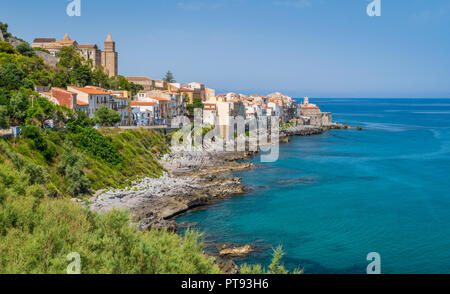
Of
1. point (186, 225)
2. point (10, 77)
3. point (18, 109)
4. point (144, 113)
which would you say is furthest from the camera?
point (144, 113)

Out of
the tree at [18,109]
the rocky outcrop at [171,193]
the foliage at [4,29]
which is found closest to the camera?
the rocky outcrop at [171,193]

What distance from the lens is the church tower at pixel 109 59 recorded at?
2761 inches

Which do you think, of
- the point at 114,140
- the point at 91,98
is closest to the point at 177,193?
the point at 114,140

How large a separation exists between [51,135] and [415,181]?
3210 centimetres

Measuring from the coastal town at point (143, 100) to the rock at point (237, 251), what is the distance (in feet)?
78.6

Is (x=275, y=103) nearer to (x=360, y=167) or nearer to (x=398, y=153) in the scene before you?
(x=398, y=153)

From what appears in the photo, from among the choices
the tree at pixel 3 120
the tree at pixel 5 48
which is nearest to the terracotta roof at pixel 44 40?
the tree at pixel 5 48

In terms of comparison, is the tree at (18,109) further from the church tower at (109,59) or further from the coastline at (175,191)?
the church tower at (109,59)

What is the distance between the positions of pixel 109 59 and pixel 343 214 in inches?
2071

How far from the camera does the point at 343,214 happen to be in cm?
2945

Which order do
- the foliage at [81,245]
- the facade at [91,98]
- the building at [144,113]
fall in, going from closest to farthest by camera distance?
the foliage at [81,245] → the facade at [91,98] → the building at [144,113]

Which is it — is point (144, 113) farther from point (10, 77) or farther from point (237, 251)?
point (237, 251)

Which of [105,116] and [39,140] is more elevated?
[105,116]

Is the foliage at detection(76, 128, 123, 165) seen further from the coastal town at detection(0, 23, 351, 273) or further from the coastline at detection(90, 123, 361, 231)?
the coastline at detection(90, 123, 361, 231)
